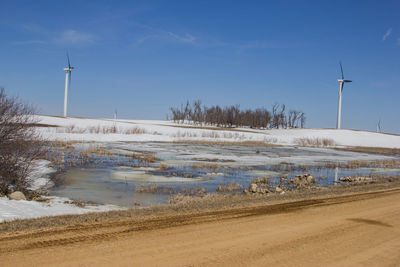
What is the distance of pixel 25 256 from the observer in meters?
6.10

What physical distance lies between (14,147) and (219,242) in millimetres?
9059

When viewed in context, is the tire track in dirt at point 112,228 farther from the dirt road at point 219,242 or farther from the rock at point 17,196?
the rock at point 17,196

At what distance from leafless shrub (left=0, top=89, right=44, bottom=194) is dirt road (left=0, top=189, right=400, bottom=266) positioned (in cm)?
574

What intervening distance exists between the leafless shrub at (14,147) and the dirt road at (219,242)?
5740 millimetres

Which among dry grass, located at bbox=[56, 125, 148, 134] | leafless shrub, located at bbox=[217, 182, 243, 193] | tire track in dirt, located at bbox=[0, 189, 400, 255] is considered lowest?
leafless shrub, located at bbox=[217, 182, 243, 193]

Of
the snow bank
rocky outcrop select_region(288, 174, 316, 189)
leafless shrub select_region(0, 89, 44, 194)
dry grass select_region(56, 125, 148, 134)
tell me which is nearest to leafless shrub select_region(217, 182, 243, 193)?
rocky outcrop select_region(288, 174, 316, 189)

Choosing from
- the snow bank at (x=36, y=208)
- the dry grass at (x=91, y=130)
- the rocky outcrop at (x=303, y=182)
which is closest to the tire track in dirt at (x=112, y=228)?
the snow bank at (x=36, y=208)

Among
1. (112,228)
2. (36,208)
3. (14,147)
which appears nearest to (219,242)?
(112,228)

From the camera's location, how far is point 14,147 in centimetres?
1296

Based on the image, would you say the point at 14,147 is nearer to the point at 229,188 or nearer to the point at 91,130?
the point at 229,188

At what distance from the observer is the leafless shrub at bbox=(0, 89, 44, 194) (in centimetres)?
1252

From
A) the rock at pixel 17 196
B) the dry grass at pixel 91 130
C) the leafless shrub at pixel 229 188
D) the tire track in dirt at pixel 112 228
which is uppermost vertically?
the dry grass at pixel 91 130

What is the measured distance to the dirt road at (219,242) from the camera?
6.34 metres

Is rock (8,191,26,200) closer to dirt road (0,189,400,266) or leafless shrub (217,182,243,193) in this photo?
dirt road (0,189,400,266)
